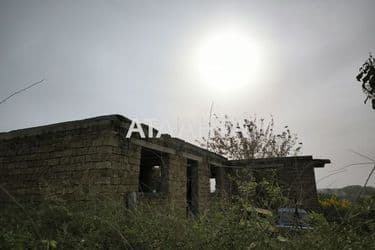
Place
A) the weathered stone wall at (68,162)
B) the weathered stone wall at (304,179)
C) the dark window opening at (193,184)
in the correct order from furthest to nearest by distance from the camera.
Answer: the weathered stone wall at (304,179)
the dark window opening at (193,184)
the weathered stone wall at (68,162)

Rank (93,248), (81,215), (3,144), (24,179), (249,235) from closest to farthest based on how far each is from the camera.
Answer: (249,235), (93,248), (81,215), (24,179), (3,144)

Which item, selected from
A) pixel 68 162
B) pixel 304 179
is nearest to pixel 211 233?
pixel 68 162

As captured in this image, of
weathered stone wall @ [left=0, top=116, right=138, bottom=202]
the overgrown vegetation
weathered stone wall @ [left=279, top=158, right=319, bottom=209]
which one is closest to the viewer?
the overgrown vegetation

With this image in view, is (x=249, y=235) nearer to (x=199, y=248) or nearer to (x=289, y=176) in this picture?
(x=199, y=248)

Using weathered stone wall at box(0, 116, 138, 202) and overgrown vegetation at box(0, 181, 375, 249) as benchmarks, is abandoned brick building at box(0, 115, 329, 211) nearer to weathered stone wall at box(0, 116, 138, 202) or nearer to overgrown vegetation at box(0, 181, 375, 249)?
weathered stone wall at box(0, 116, 138, 202)

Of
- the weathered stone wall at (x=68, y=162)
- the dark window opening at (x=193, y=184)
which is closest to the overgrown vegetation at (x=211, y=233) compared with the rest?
the weathered stone wall at (x=68, y=162)

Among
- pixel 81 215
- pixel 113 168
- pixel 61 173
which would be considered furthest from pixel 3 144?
pixel 81 215

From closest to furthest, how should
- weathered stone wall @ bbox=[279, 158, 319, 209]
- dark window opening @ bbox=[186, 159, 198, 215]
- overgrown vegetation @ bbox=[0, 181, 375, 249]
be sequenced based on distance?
overgrown vegetation @ bbox=[0, 181, 375, 249], dark window opening @ bbox=[186, 159, 198, 215], weathered stone wall @ bbox=[279, 158, 319, 209]

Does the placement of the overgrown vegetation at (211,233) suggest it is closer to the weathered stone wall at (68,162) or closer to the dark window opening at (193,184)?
the weathered stone wall at (68,162)

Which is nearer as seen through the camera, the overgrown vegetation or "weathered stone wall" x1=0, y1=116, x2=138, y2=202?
the overgrown vegetation

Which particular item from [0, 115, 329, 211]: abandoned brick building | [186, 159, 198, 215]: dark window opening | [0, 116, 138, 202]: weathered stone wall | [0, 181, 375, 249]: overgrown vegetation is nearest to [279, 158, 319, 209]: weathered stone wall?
[186, 159, 198, 215]: dark window opening

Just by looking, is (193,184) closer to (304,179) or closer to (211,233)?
(304,179)

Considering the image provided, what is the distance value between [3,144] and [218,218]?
6.84 m

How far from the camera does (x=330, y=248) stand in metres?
2.21
